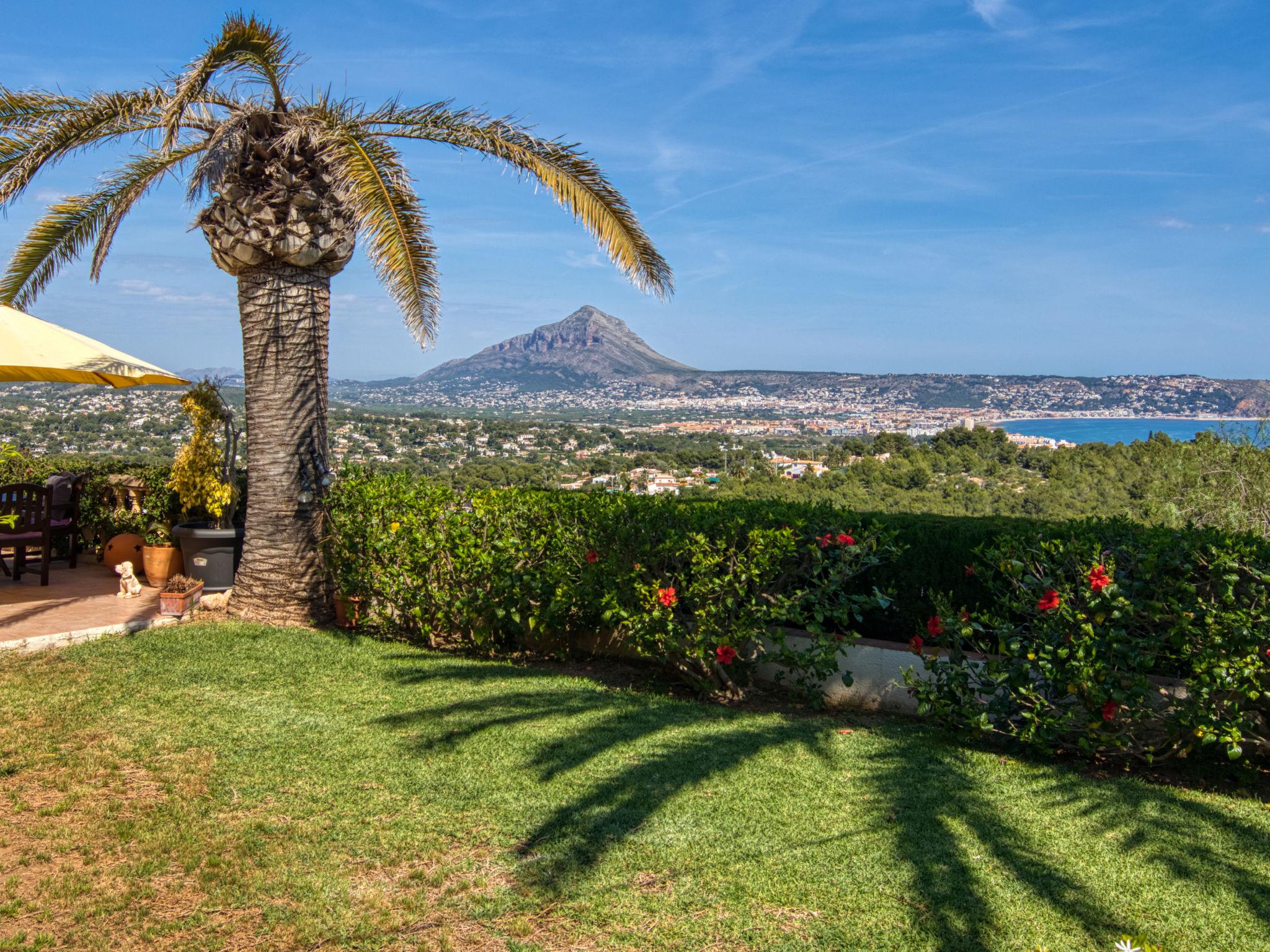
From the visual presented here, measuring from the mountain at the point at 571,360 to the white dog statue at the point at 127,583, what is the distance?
58.5m

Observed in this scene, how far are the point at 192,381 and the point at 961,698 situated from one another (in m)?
7.50

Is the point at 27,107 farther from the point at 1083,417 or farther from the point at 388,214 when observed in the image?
the point at 1083,417

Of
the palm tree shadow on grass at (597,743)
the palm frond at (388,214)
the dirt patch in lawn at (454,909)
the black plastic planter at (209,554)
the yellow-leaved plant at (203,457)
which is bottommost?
the palm tree shadow on grass at (597,743)

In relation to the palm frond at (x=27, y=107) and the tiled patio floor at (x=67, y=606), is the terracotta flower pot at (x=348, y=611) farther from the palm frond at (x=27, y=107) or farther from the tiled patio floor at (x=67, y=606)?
the palm frond at (x=27, y=107)

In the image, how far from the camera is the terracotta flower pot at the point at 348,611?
24.6 ft

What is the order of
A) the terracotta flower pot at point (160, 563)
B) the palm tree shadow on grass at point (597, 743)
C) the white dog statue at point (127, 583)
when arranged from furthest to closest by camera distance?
the terracotta flower pot at point (160, 563) < the white dog statue at point (127, 583) < the palm tree shadow on grass at point (597, 743)

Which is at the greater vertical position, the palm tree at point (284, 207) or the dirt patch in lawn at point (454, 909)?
the palm tree at point (284, 207)

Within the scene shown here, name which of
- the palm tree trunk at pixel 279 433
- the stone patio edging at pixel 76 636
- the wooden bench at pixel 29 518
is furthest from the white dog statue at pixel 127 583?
the palm tree trunk at pixel 279 433

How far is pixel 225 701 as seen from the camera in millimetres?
5492

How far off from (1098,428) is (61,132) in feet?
121

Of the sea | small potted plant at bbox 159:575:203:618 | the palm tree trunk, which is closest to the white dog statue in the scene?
small potted plant at bbox 159:575:203:618

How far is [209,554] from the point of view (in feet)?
27.6

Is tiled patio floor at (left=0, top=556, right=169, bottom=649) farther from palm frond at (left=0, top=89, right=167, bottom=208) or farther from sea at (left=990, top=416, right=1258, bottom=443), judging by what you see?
sea at (left=990, top=416, right=1258, bottom=443)

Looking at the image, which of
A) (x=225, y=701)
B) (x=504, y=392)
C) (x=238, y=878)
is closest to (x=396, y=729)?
(x=225, y=701)
